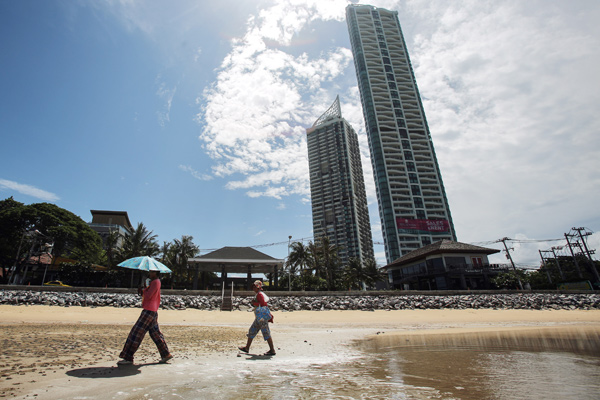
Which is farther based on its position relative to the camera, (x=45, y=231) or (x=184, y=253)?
(x=184, y=253)

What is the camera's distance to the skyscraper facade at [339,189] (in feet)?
397

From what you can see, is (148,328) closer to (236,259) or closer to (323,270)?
(236,259)

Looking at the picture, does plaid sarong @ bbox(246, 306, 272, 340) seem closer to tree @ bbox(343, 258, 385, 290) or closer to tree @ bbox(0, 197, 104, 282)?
tree @ bbox(0, 197, 104, 282)

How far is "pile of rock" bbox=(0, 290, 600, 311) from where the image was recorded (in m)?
18.1

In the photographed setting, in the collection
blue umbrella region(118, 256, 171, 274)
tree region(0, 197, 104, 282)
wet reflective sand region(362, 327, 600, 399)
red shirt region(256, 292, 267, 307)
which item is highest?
tree region(0, 197, 104, 282)

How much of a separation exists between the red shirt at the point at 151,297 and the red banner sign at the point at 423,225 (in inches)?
3622

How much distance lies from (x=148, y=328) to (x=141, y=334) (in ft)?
0.48

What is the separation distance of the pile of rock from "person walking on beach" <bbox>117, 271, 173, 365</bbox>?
15733 millimetres

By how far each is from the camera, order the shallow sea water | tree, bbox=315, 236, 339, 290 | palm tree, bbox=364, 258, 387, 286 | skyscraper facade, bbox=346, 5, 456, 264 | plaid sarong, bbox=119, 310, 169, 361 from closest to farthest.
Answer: the shallow sea water → plaid sarong, bbox=119, 310, 169, 361 → tree, bbox=315, 236, 339, 290 → palm tree, bbox=364, 258, 387, 286 → skyscraper facade, bbox=346, 5, 456, 264

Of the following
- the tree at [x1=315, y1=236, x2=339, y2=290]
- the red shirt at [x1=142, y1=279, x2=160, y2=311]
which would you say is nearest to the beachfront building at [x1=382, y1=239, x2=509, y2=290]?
the tree at [x1=315, y1=236, x2=339, y2=290]

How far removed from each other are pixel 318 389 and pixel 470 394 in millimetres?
2006

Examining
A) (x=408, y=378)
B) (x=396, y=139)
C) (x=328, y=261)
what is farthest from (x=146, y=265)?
(x=396, y=139)

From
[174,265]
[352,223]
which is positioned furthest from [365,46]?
[174,265]

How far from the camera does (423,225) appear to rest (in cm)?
9206
